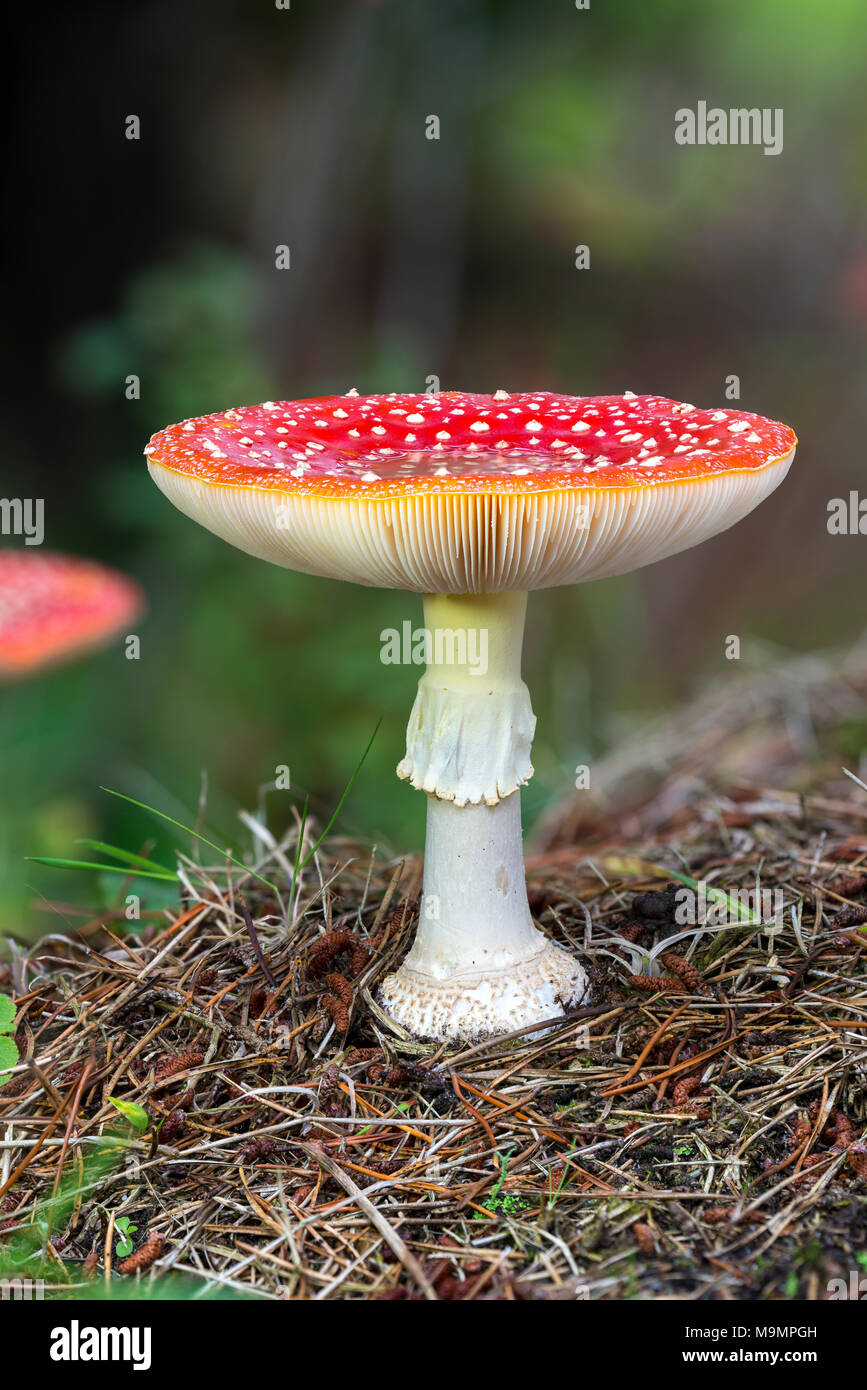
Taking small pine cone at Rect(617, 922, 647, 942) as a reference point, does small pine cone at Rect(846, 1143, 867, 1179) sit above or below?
below

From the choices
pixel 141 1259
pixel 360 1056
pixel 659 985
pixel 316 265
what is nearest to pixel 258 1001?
pixel 360 1056

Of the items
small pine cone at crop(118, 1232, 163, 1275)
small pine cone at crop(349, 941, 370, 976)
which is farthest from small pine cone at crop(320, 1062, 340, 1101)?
small pine cone at crop(118, 1232, 163, 1275)

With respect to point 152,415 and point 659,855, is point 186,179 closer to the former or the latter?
point 152,415

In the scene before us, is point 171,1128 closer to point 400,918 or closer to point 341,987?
point 341,987

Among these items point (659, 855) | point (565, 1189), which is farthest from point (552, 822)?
point (565, 1189)

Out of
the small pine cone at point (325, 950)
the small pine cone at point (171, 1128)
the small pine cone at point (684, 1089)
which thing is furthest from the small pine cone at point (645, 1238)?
the small pine cone at point (325, 950)

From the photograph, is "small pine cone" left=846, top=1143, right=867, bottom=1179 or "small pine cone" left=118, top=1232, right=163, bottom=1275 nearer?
"small pine cone" left=118, top=1232, right=163, bottom=1275

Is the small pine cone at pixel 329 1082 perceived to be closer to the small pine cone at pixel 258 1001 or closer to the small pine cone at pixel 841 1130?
the small pine cone at pixel 258 1001

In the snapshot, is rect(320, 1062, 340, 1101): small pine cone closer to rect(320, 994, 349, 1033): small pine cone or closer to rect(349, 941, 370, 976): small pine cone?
rect(320, 994, 349, 1033): small pine cone
